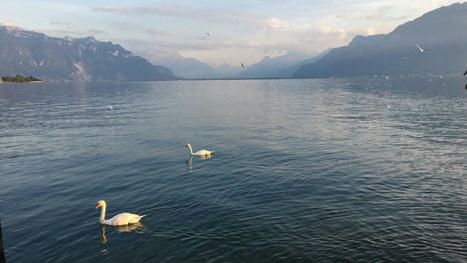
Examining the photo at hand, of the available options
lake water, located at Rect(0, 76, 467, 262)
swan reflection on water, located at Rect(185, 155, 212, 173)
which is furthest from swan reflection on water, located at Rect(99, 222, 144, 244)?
swan reflection on water, located at Rect(185, 155, 212, 173)

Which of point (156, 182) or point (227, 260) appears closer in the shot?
point (227, 260)

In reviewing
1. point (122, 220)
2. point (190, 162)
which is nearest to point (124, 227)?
point (122, 220)

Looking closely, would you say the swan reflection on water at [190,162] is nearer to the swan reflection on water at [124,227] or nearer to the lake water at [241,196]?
Answer: the lake water at [241,196]

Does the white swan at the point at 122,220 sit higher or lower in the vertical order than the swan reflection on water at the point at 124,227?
higher

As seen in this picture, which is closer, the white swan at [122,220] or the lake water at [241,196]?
the lake water at [241,196]

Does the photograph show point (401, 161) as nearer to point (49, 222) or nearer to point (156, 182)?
point (156, 182)

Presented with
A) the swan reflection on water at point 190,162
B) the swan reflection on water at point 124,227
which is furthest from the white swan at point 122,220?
the swan reflection on water at point 190,162

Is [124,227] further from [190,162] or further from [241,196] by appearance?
[190,162]

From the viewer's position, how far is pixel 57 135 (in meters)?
49.9

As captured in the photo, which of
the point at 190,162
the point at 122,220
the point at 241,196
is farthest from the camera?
the point at 190,162

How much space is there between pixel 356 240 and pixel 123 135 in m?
42.2

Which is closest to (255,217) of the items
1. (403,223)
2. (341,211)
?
(341,211)

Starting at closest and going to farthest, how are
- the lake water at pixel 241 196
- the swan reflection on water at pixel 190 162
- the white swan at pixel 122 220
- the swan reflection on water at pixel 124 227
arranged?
1. the lake water at pixel 241 196
2. the swan reflection on water at pixel 124 227
3. the white swan at pixel 122 220
4. the swan reflection on water at pixel 190 162

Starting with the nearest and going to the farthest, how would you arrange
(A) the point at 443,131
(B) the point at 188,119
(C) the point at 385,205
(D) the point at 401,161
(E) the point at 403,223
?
(E) the point at 403,223 < (C) the point at 385,205 < (D) the point at 401,161 < (A) the point at 443,131 < (B) the point at 188,119
